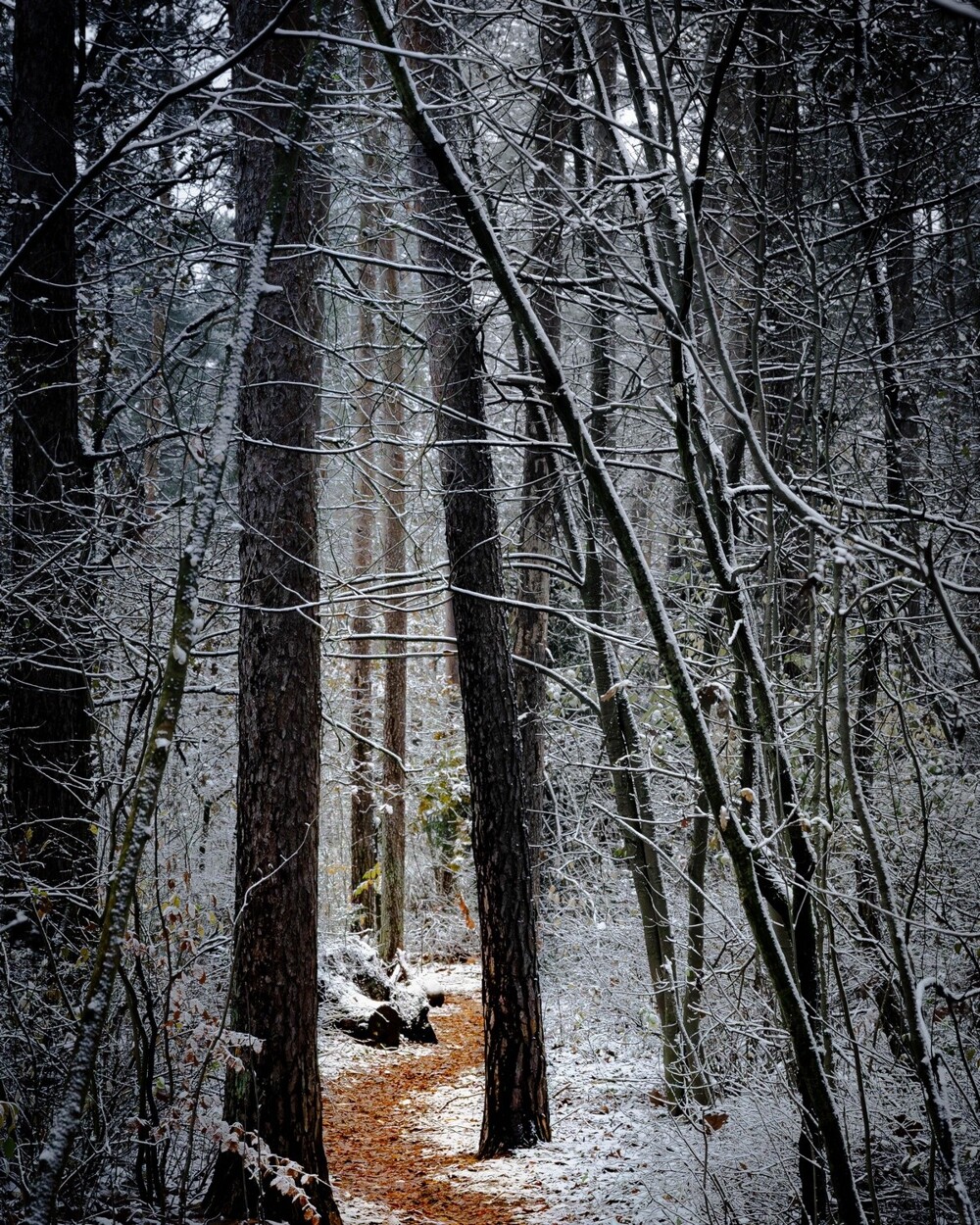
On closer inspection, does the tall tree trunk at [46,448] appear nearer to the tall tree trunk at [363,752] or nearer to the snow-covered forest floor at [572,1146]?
the snow-covered forest floor at [572,1146]

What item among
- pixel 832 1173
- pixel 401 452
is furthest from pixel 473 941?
pixel 832 1173

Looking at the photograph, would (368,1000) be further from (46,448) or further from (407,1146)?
(46,448)

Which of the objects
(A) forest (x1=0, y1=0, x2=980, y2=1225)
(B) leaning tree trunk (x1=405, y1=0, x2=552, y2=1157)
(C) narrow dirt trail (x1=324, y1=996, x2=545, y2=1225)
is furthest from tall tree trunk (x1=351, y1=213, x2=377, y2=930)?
(B) leaning tree trunk (x1=405, y1=0, x2=552, y2=1157)

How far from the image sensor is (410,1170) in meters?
6.23

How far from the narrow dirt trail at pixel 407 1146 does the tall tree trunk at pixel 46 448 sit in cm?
282

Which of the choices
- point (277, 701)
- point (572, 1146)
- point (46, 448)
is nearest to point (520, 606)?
point (277, 701)

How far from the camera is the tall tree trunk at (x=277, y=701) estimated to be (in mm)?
4723

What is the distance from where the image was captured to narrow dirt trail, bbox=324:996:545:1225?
5.39 meters

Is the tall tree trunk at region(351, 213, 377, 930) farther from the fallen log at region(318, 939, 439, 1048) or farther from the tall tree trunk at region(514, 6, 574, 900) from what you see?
the tall tree trunk at region(514, 6, 574, 900)

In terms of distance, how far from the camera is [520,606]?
19.8 ft

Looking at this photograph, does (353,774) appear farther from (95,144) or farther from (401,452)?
(95,144)

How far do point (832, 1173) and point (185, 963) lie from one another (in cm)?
262

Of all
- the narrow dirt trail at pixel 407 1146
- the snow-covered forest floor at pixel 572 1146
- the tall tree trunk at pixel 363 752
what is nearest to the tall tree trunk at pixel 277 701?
the narrow dirt trail at pixel 407 1146

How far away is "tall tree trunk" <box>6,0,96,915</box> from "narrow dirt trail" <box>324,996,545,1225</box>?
9.24 feet
